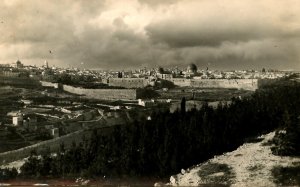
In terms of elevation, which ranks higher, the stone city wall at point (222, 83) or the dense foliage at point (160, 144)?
the stone city wall at point (222, 83)

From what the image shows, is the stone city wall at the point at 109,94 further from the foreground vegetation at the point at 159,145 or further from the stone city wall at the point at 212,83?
the foreground vegetation at the point at 159,145

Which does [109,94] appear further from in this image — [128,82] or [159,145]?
[159,145]

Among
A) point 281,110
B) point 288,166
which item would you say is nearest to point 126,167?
point 288,166

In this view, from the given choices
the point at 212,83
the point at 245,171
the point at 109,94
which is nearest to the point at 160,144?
the point at 245,171

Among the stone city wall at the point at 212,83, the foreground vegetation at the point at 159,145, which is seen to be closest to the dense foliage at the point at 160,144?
the foreground vegetation at the point at 159,145

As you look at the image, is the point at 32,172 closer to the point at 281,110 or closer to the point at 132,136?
the point at 132,136

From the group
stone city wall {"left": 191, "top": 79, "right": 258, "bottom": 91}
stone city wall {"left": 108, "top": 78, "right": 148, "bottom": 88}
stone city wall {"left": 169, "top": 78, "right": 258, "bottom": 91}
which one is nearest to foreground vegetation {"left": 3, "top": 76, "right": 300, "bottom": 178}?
stone city wall {"left": 191, "top": 79, "right": 258, "bottom": 91}

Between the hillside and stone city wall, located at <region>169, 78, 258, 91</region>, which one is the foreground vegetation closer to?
the hillside
